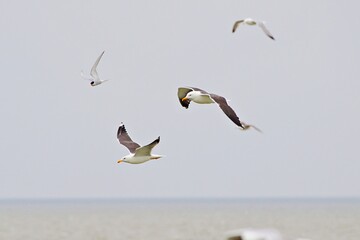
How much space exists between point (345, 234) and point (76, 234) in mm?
21230

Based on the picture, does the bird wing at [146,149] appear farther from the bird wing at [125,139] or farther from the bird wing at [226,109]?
the bird wing at [125,139]

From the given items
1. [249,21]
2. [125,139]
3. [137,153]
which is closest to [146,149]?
[137,153]

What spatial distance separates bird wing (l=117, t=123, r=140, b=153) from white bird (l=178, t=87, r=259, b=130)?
2121mm

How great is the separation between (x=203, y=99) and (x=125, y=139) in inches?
178

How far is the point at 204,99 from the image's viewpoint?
20.7m

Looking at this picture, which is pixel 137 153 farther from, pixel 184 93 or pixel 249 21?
pixel 249 21

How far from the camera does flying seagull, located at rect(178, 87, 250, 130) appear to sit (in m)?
18.9

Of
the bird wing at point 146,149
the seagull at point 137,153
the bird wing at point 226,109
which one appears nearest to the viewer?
the bird wing at point 226,109

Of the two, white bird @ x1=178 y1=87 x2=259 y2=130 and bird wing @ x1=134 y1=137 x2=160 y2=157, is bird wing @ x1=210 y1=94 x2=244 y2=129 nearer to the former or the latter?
white bird @ x1=178 y1=87 x2=259 y2=130

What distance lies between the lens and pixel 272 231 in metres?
11.0

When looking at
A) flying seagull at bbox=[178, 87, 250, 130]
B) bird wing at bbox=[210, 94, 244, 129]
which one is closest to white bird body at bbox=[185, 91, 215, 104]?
flying seagull at bbox=[178, 87, 250, 130]

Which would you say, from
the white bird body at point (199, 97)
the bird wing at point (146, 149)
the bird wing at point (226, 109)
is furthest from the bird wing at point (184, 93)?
the bird wing at point (226, 109)

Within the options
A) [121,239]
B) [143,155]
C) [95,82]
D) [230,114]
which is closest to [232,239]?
[230,114]

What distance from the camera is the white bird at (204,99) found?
18.9 meters
